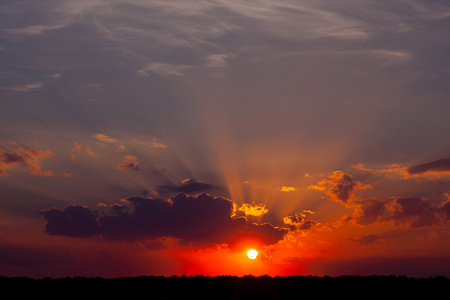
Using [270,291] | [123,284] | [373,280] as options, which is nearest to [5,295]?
A: [123,284]

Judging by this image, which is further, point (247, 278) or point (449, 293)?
point (247, 278)

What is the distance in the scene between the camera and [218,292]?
7569cm

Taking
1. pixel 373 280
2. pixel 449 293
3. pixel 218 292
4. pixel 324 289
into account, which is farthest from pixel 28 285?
pixel 449 293

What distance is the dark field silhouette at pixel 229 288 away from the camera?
73.1 metres

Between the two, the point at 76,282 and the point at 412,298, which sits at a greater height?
the point at 76,282

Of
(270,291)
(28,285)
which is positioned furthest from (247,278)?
(28,285)

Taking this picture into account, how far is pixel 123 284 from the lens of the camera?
252ft

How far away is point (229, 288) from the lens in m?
76.2

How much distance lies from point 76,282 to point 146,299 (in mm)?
11086

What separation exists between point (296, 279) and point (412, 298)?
49.4ft

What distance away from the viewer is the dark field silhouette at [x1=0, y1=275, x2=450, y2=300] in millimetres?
73125

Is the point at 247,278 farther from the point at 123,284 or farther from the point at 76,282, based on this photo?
the point at 76,282

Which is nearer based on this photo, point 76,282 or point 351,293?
point 351,293

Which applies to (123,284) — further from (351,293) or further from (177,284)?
(351,293)
